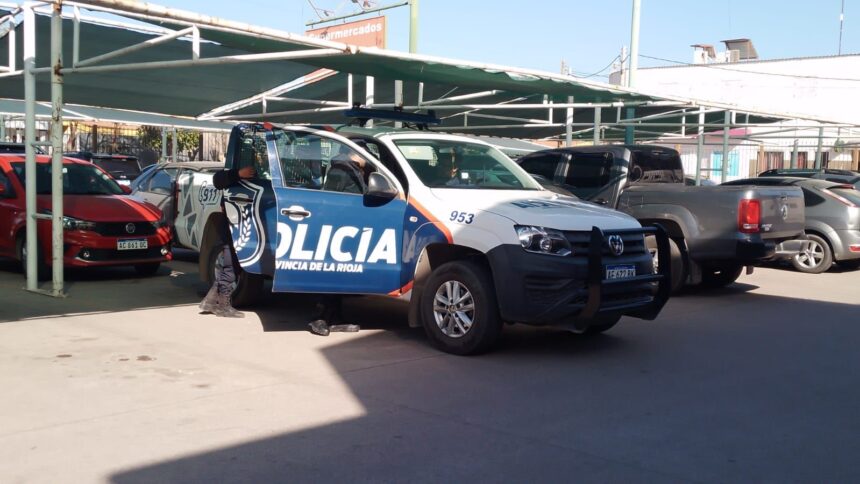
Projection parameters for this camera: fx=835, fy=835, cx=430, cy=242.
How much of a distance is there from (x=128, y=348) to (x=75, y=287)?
3.85 metres

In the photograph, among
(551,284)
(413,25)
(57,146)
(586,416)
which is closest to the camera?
(586,416)

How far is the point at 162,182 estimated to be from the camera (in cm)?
1338

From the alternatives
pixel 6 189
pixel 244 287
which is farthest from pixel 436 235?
pixel 6 189

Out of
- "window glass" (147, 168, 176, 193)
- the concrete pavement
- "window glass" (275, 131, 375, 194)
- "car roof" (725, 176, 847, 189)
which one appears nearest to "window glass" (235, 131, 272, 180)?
"window glass" (275, 131, 375, 194)

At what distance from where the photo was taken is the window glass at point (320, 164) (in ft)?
26.1

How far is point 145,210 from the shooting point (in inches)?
453

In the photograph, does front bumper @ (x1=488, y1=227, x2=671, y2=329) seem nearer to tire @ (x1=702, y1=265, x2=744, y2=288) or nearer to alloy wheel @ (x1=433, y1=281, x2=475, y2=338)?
alloy wheel @ (x1=433, y1=281, x2=475, y2=338)

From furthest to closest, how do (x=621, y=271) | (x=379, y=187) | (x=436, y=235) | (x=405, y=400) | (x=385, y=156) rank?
(x=385, y=156)
(x=379, y=187)
(x=436, y=235)
(x=621, y=271)
(x=405, y=400)

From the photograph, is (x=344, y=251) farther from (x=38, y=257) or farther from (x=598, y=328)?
(x=38, y=257)

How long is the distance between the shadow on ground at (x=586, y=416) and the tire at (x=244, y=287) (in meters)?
0.78

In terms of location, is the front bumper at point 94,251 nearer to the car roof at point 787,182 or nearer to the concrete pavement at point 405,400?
the concrete pavement at point 405,400

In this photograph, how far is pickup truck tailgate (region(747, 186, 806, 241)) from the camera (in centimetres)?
1027

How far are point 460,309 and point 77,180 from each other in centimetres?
722

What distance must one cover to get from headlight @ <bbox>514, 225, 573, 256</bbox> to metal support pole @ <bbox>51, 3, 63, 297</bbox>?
5.68 meters
